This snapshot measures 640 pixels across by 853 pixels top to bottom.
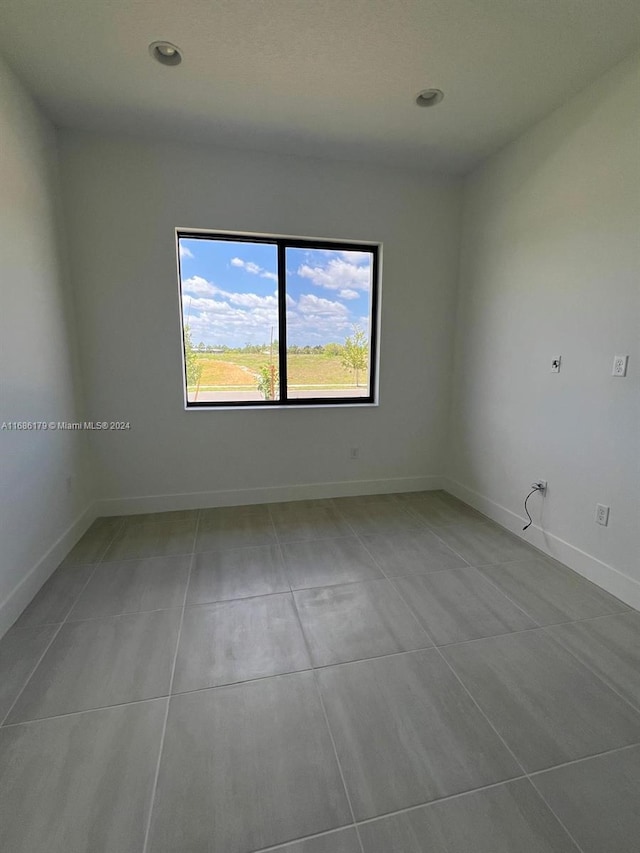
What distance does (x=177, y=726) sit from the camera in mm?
1341

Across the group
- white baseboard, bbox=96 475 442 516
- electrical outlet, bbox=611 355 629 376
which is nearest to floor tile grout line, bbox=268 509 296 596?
white baseboard, bbox=96 475 442 516

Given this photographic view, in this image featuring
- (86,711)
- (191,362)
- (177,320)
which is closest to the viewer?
(86,711)

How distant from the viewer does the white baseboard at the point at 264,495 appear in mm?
3076

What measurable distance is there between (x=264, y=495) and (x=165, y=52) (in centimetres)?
284

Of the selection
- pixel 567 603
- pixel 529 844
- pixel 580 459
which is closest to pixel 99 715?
pixel 529 844

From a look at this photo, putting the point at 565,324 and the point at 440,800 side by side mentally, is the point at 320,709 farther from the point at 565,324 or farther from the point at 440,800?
the point at 565,324

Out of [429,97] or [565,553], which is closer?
[429,97]

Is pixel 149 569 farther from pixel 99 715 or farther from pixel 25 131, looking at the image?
pixel 25 131

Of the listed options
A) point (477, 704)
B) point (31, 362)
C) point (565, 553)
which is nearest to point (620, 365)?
point (565, 553)

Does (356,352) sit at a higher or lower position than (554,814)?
higher

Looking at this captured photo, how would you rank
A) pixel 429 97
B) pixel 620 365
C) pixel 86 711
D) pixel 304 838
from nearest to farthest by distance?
pixel 304 838, pixel 86 711, pixel 620 365, pixel 429 97

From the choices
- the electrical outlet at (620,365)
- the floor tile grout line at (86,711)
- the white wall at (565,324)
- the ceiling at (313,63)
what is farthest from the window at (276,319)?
the floor tile grout line at (86,711)

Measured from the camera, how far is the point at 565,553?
2.38 m

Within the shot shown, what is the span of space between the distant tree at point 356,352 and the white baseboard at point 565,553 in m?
1.42
